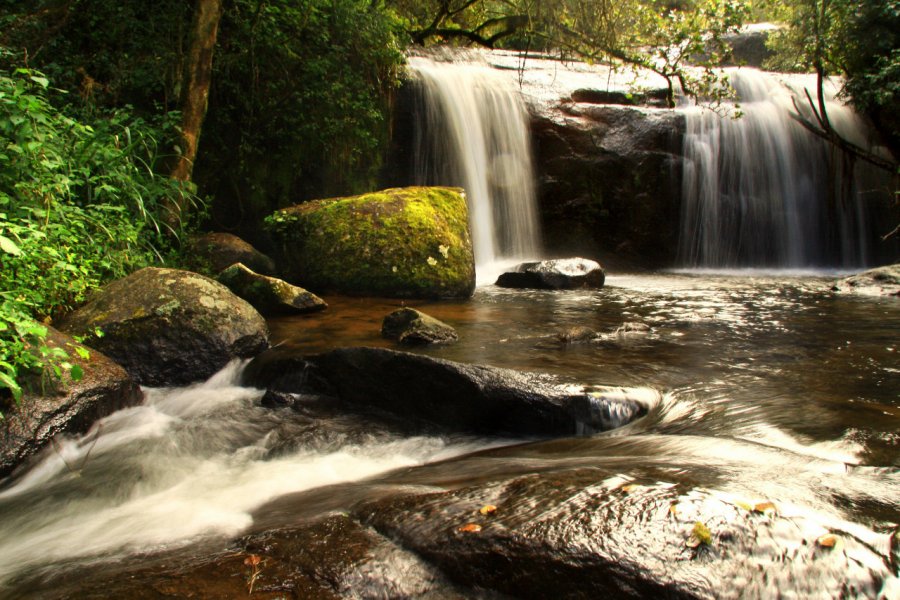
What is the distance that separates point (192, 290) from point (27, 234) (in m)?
1.17

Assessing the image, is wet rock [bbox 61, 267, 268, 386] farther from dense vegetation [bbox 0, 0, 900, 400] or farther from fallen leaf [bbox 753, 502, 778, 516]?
fallen leaf [bbox 753, 502, 778, 516]

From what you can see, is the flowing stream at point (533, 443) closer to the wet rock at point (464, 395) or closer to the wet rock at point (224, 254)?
the wet rock at point (464, 395)

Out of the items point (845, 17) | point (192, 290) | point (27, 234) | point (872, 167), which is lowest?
point (192, 290)

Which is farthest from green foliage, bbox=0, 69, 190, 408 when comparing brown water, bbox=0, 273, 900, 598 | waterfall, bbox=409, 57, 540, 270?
waterfall, bbox=409, 57, 540, 270

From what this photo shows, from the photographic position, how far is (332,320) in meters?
5.90

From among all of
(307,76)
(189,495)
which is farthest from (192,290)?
(307,76)

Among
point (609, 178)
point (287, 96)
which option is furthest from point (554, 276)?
point (287, 96)

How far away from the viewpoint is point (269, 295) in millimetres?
6211

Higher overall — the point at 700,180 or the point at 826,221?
the point at 700,180

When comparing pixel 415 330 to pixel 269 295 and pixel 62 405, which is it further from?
pixel 62 405

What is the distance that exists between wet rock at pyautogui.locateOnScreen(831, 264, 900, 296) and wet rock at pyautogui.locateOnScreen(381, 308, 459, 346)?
18.9 feet

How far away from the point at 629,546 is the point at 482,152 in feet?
30.9

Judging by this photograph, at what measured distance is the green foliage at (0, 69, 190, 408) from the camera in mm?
3359

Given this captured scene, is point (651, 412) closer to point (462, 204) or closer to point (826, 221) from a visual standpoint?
point (462, 204)
